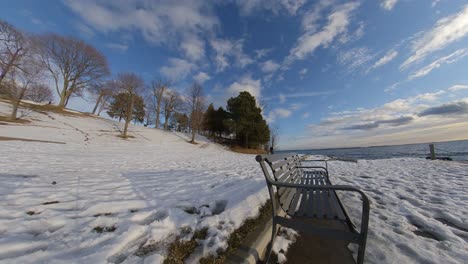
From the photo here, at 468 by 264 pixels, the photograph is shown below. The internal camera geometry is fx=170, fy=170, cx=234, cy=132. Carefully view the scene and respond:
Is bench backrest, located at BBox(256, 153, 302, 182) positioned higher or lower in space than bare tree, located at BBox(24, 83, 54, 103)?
lower

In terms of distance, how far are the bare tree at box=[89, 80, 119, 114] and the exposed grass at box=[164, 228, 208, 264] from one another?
26.7m

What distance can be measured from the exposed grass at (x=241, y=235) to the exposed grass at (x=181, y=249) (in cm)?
18

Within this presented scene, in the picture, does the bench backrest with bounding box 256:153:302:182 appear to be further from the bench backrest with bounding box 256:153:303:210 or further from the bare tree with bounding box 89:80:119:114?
the bare tree with bounding box 89:80:119:114

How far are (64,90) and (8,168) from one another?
3385 centimetres

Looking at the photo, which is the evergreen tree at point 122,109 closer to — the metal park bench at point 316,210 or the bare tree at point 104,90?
the bare tree at point 104,90

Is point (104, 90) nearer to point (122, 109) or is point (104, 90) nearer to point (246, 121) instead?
point (122, 109)

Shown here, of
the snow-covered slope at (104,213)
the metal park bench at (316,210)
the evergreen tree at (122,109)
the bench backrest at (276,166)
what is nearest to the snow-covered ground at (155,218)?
the snow-covered slope at (104,213)

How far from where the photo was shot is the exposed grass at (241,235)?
1.61 m

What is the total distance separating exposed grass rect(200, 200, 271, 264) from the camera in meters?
1.61

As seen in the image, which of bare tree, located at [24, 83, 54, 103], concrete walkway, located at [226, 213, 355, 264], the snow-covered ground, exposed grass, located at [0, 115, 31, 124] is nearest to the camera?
the snow-covered ground

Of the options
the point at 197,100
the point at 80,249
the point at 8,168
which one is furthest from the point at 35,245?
the point at 197,100

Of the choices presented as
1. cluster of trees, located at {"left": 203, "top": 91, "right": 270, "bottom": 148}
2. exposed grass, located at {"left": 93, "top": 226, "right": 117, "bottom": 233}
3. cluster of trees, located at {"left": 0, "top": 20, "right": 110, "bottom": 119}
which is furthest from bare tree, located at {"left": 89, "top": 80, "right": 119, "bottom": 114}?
exposed grass, located at {"left": 93, "top": 226, "right": 117, "bottom": 233}

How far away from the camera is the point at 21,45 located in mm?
17031

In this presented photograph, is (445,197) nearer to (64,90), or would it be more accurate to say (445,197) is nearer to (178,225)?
(178,225)
